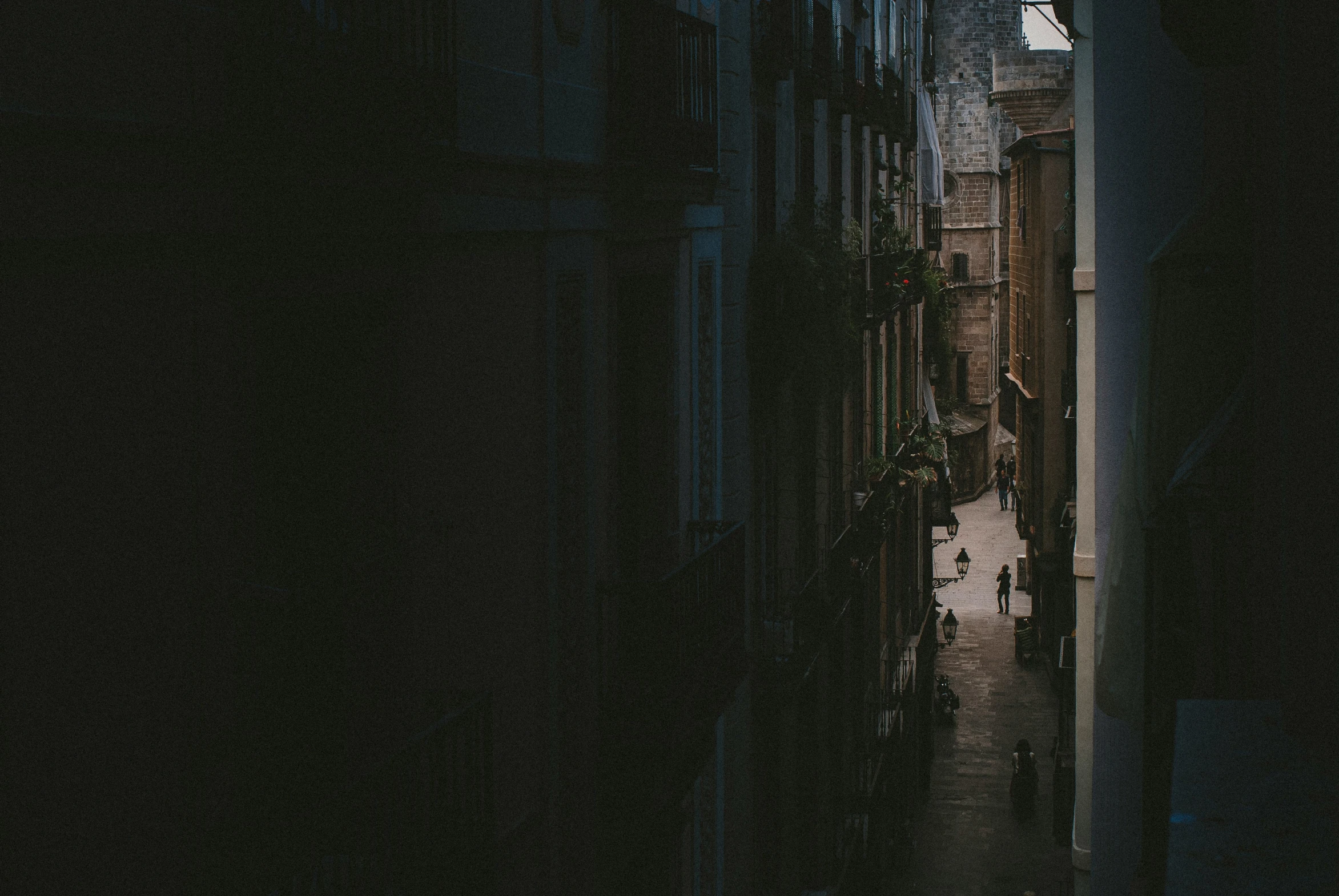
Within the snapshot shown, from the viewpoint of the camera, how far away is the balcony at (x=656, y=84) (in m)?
9.39

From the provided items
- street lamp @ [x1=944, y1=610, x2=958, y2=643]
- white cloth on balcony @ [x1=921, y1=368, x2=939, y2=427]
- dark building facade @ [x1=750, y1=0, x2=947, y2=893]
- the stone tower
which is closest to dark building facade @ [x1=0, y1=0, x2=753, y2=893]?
dark building facade @ [x1=750, y1=0, x2=947, y2=893]

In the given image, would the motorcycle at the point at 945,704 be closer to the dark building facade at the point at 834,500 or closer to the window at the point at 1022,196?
the dark building facade at the point at 834,500

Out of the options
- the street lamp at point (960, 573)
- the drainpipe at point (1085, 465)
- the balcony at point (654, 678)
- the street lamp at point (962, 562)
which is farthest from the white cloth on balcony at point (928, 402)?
the balcony at point (654, 678)

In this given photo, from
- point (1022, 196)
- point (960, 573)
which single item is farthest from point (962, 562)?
point (1022, 196)

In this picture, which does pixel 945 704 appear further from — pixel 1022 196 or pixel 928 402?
pixel 1022 196

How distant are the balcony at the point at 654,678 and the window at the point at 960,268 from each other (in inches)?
1810

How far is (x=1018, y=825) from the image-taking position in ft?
75.2

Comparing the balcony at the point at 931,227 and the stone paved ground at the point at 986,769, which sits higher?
the balcony at the point at 931,227

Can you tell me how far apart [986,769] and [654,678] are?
18.5 m

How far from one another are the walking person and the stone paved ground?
0.78ft

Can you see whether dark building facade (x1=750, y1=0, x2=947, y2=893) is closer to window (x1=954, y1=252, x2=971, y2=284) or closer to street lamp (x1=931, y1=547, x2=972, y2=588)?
street lamp (x1=931, y1=547, x2=972, y2=588)

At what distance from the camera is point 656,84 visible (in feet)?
31.7

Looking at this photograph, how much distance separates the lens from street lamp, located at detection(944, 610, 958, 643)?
31.6 m

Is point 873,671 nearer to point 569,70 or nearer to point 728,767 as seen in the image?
point 728,767
